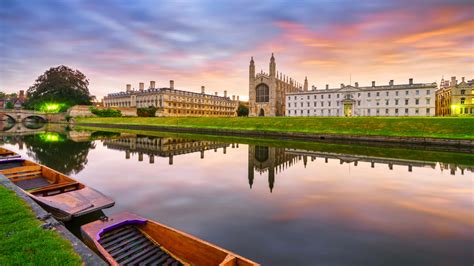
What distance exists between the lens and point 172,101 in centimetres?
9731

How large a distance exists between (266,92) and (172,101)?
120ft

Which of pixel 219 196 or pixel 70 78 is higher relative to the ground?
pixel 70 78

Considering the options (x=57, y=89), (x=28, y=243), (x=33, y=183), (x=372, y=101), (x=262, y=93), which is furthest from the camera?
(x=262, y=93)

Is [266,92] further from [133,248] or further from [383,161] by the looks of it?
[133,248]

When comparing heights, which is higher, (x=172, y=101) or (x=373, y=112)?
(x=172, y=101)

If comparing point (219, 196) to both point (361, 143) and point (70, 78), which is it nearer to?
point (361, 143)

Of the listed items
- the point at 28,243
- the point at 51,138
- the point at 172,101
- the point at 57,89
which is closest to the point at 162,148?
the point at 51,138

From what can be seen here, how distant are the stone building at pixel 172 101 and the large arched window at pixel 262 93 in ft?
Result: 108

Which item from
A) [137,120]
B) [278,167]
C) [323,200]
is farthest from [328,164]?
[137,120]

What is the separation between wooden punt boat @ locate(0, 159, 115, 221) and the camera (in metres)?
6.98

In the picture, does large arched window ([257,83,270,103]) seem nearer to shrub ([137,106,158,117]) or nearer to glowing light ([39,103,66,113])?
shrub ([137,106,158,117])

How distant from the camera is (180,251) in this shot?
518cm

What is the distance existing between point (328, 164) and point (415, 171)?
4936 mm

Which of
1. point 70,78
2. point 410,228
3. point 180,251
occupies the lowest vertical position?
point 410,228
